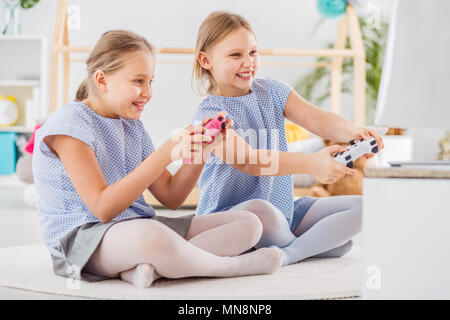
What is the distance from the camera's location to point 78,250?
1215 mm

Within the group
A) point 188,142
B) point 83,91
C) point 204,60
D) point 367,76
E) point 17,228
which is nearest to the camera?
point 188,142

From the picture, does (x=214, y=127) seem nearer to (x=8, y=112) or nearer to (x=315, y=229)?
(x=315, y=229)

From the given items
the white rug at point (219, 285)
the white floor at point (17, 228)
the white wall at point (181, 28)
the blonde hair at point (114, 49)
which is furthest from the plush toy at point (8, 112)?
the blonde hair at point (114, 49)

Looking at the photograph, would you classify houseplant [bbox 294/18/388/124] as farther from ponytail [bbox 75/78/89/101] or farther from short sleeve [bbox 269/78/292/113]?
ponytail [bbox 75/78/89/101]

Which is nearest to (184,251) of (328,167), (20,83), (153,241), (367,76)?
(153,241)

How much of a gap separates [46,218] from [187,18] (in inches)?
126

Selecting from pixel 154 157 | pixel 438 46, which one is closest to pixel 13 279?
pixel 154 157

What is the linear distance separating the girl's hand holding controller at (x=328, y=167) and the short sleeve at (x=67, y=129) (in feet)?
1.39

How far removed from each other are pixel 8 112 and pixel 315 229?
10.4ft

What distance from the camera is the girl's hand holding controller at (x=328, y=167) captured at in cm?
116

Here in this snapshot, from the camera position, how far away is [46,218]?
1.29m

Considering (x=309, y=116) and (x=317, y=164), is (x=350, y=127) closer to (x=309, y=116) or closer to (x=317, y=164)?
(x=309, y=116)

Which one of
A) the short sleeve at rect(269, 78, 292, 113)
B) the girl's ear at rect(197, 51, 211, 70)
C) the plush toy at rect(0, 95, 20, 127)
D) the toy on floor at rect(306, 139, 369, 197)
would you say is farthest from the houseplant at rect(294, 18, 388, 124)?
the girl's ear at rect(197, 51, 211, 70)

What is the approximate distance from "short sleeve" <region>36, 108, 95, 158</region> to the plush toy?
10.1ft
